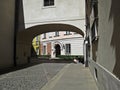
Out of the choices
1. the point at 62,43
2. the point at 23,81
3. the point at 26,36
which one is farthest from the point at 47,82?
the point at 62,43

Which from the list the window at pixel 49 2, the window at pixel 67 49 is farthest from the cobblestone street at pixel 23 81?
the window at pixel 67 49

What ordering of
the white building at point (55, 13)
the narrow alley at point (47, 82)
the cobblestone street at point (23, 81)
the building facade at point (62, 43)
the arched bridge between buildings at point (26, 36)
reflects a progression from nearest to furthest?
the narrow alley at point (47, 82) → the cobblestone street at point (23, 81) → the white building at point (55, 13) → the arched bridge between buildings at point (26, 36) → the building facade at point (62, 43)

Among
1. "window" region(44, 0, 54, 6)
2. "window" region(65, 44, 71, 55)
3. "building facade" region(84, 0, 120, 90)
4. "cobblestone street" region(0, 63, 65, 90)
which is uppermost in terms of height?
"window" region(44, 0, 54, 6)

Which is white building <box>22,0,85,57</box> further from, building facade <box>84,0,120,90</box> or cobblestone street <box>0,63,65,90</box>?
building facade <box>84,0,120,90</box>

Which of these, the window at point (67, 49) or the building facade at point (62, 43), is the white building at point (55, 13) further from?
the window at point (67, 49)

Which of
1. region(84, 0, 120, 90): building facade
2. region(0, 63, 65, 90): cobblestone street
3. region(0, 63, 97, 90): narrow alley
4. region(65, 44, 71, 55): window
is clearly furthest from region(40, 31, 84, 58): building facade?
region(84, 0, 120, 90): building facade

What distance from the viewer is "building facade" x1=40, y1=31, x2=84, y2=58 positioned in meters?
39.8

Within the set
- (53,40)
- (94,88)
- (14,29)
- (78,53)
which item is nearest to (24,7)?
(14,29)

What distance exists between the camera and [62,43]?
43.4 metres

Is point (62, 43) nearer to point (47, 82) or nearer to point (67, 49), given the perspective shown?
point (67, 49)

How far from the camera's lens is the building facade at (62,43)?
39.8 m

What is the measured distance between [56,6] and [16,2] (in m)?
3.45

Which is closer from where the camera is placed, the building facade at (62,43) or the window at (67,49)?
the building facade at (62,43)

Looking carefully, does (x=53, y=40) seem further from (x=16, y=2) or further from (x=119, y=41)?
(x=119, y=41)
